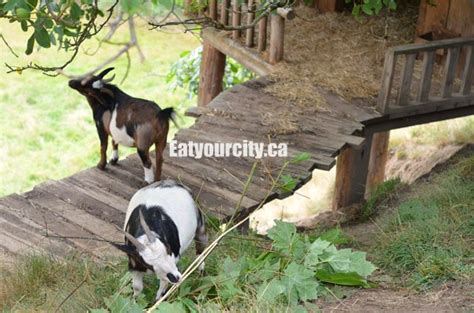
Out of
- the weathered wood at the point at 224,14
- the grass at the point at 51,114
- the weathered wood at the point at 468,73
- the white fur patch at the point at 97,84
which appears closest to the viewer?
the white fur patch at the point at 97,84

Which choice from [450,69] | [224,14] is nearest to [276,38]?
[224,14]

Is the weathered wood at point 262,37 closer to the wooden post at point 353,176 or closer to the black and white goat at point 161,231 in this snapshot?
the wooden post at point 353,176

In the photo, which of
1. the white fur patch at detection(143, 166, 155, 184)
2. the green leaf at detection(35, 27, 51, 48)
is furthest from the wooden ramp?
the green leaf at detection(35, 27, 51, 48)

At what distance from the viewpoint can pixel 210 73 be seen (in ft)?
39.1

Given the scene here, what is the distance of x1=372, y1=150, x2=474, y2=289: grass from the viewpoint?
15.9 feet

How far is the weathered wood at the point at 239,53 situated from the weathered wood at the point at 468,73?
2164mm

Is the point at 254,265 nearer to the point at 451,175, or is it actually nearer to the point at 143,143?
the point at 143,143

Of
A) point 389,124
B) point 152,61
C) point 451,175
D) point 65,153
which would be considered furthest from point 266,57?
point 152,61

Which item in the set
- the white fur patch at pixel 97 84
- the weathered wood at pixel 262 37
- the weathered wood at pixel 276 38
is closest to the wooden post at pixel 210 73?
the weathered wood at pixel 262 37

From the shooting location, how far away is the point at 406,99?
7895mm

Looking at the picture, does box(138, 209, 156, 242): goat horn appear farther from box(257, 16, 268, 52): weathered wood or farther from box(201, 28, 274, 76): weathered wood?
box(257, 16, 268, 52): weathered wood

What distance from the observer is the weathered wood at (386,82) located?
24.8 feet

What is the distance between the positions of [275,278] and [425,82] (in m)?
4.17

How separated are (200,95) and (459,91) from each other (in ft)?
15.6
